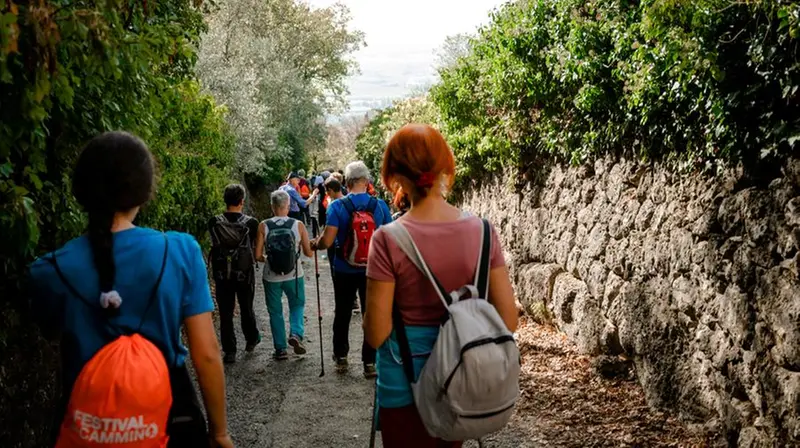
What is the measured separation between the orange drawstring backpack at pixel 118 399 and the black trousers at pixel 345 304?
4.65m

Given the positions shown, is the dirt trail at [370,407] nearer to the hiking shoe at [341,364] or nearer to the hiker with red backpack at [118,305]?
the hiking shoe at [341,364]

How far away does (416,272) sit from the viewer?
2.69 m

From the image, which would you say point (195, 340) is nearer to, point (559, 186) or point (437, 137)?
point (437, 137)

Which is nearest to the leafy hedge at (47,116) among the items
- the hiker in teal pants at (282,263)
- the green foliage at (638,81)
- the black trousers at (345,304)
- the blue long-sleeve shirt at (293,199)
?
the hiker in teal pants at (282,263)

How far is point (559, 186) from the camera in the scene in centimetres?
924

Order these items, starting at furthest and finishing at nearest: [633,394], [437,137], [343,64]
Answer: [343,64], [633,394], [437,137]

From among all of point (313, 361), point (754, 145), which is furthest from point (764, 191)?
point (313, 361)

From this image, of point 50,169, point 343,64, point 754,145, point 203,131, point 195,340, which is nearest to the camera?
point 195,340

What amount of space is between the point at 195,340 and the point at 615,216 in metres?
5.69

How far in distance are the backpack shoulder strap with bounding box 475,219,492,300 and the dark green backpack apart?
17.0ft

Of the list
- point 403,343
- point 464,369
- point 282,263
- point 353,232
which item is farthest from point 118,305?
point 282,263

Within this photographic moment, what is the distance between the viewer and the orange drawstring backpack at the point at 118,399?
6.65ft

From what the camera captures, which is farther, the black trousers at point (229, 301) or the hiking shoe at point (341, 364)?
the black trousers at point (229, 301)

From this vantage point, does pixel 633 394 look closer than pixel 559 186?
Yes
